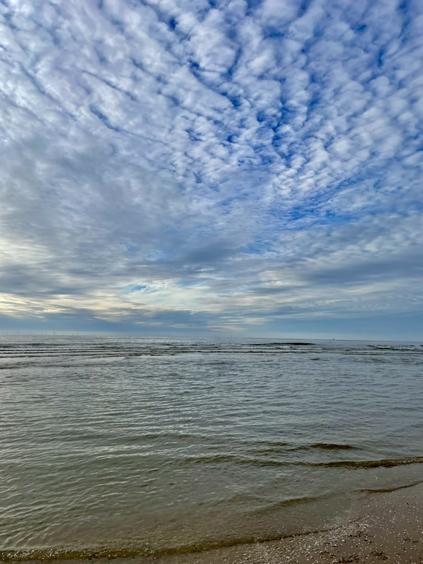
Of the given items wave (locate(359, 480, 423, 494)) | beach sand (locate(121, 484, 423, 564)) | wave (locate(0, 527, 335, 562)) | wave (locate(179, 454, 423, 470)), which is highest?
wave (locate(179, 454, 423, 470))

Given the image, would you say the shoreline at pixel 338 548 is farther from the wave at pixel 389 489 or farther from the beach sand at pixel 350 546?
the wave at pixel 389 489

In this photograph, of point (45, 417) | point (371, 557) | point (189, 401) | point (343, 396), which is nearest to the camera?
point (371, 557)

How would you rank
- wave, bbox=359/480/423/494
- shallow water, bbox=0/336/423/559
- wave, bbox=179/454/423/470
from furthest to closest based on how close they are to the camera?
wave, bbox=179/454/423/470 → wave, bbox=359/480/423/494 → shallow water, bbox=0/336/423/559

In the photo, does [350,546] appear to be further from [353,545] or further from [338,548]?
[338,548]

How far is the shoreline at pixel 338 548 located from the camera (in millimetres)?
5250

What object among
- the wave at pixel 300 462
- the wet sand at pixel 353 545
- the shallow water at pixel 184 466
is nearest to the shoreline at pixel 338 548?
the wet sand at pixel 353 545

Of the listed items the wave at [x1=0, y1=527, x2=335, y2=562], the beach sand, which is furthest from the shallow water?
the beach sand

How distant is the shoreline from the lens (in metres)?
5.25

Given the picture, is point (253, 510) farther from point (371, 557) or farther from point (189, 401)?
point (189, 401)

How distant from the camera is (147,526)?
20.3ft

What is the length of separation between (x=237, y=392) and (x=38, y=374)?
15.8m

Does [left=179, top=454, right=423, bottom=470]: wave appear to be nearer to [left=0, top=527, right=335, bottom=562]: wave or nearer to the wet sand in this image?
the wet sand

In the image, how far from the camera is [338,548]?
5523 millimetres

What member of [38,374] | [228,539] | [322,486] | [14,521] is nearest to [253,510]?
[228,539]
